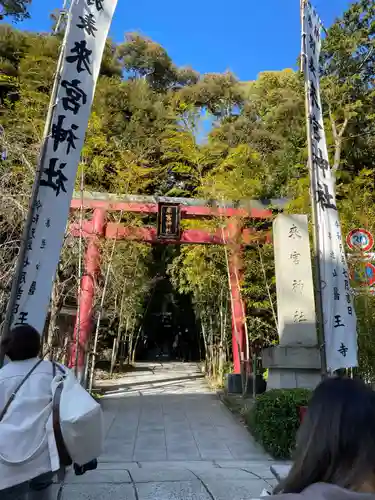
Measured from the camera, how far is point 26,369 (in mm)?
2186

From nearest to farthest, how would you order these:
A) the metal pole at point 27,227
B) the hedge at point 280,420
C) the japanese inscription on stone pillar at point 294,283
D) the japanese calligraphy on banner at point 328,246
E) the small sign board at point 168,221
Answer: the metal pole at point 27,227 < the japanese calligraphy on banner at point 328,246 < the hedge at point 280,420 < the japanese inscription on stone pillar at point 294,283 < the small sign board at point 168,221

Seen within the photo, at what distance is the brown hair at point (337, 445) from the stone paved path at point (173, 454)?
157cm

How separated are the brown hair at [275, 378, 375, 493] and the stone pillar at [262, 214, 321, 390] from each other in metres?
5.07

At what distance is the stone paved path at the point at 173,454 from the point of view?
3.54 m

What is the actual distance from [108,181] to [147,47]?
54.3 feet

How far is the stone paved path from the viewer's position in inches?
139

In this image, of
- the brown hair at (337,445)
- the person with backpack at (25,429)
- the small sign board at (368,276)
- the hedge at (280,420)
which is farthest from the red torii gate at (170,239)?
the brown hair at (337,445)

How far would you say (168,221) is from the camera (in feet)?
32.1

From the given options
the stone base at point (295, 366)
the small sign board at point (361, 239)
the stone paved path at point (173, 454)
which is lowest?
the stone paved path at point (173, 454)

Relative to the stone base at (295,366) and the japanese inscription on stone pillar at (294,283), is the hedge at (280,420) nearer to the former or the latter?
the stone base at (295,366)

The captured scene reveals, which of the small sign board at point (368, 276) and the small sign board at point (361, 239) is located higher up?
the small sign board at point (361, 239)

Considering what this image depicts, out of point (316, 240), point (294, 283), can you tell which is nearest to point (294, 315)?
point (294, 283)

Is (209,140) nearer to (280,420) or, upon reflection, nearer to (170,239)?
(170,239)

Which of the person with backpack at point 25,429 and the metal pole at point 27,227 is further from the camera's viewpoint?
the metal pole at point 27,227
